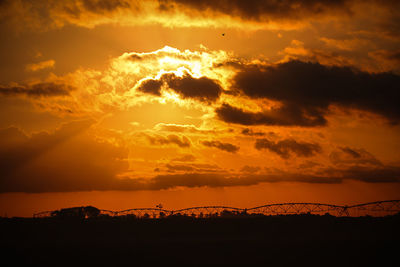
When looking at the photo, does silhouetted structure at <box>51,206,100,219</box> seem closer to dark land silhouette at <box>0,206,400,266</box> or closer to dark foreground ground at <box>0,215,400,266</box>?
dark land silhouette at <box>0,206,400,266</box>

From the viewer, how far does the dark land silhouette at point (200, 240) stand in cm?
8975

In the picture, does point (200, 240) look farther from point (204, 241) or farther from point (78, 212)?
point (78, 212)

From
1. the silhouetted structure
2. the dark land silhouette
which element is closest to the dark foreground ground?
the dark land silhouette

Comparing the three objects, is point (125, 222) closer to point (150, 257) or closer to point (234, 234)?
point (234, 234)

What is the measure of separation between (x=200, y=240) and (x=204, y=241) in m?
5.94

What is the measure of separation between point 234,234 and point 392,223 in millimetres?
59413

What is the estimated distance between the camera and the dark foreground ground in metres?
89.0

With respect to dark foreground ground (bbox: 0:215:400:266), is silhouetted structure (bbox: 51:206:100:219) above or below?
above

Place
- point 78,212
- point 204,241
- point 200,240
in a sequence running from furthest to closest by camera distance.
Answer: point 78,212
point 200,240
point 204,241

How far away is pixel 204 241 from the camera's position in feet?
412

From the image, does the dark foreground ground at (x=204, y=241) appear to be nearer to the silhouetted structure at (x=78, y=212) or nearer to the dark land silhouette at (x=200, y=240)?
the dark land silhouette at (x=200, y=240)

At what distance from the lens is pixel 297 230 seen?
148625mm

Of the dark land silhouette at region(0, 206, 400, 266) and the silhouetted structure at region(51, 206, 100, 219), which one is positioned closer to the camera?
the dark land silhouette at region(0, 206, 400, 266)

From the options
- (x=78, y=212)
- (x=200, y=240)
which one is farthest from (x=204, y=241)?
(x=78, y=212)
